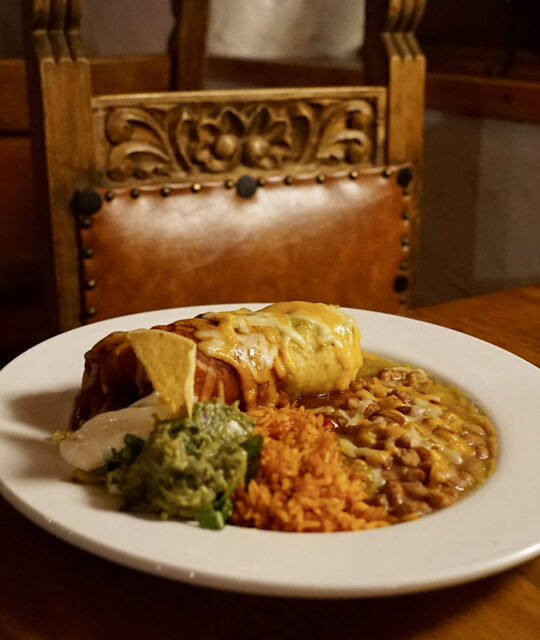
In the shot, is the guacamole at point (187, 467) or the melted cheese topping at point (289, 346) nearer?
the guacamole at point (187, 467)

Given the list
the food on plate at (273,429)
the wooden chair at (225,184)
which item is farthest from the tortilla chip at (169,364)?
the wooden chair at (225,184)

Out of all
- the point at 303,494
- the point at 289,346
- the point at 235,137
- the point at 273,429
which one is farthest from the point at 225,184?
the point at 303,494

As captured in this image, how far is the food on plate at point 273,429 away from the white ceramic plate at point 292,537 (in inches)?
1.2

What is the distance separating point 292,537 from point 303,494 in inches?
2.4

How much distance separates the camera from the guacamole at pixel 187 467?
768 millimetres

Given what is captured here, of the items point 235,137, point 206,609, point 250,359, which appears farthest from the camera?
point 235,137

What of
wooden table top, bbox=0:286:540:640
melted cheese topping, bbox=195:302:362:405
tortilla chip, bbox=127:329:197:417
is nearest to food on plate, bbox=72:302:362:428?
melted cheese topping, bbox=195:302:362:405

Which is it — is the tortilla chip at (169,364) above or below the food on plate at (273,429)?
above

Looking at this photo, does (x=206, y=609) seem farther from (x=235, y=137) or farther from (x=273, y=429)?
(x=235, y=137)

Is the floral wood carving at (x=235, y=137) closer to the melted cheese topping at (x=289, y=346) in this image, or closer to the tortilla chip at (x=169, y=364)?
the melted cheese topping at (x=289, y=346)

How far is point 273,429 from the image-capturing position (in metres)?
0.92

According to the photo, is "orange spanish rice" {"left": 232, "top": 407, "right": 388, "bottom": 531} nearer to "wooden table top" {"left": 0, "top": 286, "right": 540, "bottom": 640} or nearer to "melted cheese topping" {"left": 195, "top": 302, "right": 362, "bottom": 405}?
"wooden table top" {"left": 0, "top": 286, "right": 540, "bottom": 640}

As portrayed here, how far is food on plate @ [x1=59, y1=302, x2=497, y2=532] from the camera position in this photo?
79cm

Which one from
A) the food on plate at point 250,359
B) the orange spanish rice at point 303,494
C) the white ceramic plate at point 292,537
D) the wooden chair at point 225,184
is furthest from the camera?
the wooden chair at point 225,184
